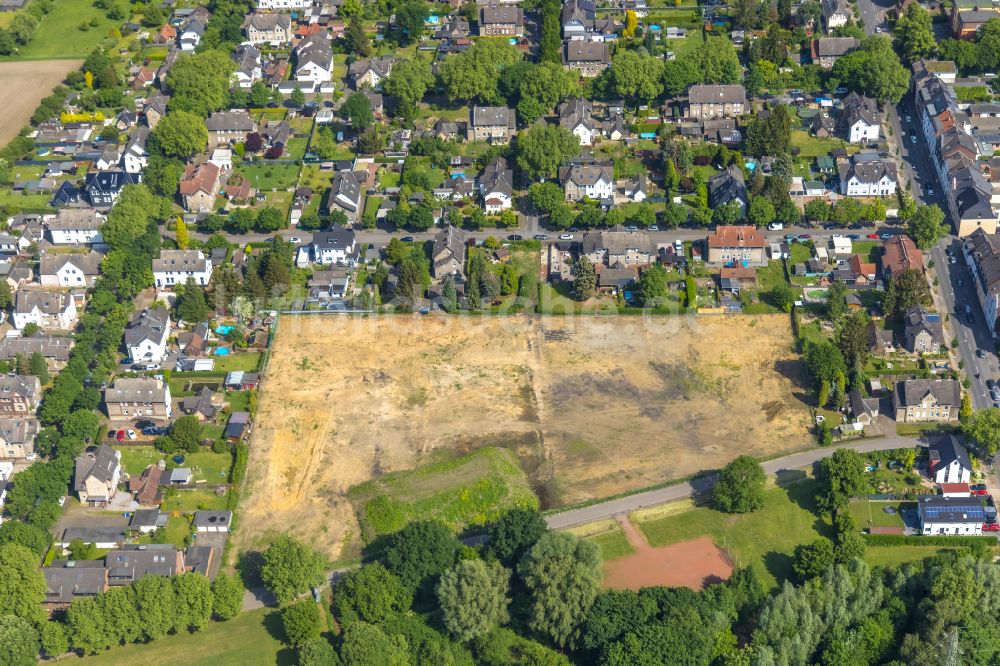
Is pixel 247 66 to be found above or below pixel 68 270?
above

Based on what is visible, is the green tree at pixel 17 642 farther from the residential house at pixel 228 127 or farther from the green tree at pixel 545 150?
the residential house at pixel 228 127

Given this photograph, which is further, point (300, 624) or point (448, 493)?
point (448, 493)

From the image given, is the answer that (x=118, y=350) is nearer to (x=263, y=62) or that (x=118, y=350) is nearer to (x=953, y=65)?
(x=263, y=62)

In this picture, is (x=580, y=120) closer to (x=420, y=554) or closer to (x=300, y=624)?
(x=420, y=554)

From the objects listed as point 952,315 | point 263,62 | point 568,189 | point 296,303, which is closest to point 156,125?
point 263,62

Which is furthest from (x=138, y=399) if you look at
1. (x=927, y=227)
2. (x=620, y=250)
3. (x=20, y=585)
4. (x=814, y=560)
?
(x=927, y=227)

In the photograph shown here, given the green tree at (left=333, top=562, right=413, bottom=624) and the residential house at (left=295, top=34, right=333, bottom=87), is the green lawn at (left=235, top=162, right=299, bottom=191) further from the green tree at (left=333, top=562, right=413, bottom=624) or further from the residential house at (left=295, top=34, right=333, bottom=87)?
the green tree at (left=333, top=562, right=413, bottom=624)
